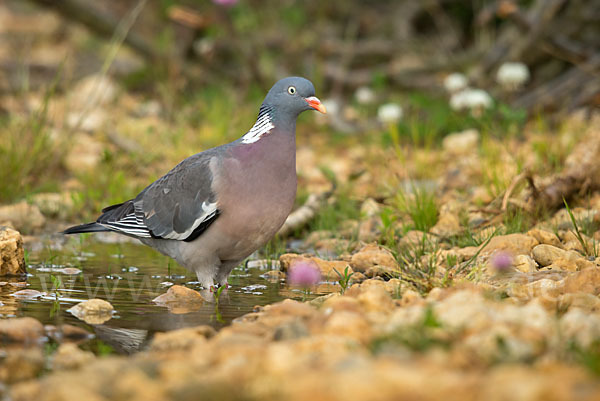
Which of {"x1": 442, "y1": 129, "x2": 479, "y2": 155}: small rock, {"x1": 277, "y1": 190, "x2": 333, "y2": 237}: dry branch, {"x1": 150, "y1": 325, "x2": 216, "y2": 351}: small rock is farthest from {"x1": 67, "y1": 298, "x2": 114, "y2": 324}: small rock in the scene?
{"x1": 442, "y1": 129, "x2": 479, "y2": 155}: small rock

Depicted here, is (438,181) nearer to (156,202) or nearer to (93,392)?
(156,202)

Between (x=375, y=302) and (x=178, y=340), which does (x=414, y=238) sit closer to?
(x=375, y=302)

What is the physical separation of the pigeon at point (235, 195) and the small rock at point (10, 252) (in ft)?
2.29

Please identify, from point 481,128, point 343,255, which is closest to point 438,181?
point 481,128

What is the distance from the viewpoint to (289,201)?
395 centimetres

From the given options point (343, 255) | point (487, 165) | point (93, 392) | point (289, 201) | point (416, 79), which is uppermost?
point (416, 79)

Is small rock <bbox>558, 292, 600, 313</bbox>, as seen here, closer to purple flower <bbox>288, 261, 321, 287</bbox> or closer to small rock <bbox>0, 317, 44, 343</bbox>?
purple flower <bbox>288, 261, 321, 287</bbox>

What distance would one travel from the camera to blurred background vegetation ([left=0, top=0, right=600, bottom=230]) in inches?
238

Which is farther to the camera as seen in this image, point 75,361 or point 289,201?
point 289,201

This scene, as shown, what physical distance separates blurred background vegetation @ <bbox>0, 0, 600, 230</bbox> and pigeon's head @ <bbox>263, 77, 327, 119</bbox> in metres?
1.23

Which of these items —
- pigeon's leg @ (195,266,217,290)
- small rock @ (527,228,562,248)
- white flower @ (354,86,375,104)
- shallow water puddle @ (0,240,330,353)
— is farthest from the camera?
white flower @ (354,86,375,104)

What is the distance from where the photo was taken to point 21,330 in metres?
2.97

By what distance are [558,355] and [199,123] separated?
5.95 m

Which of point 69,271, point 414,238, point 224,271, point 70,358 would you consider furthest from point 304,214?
point 70,358
